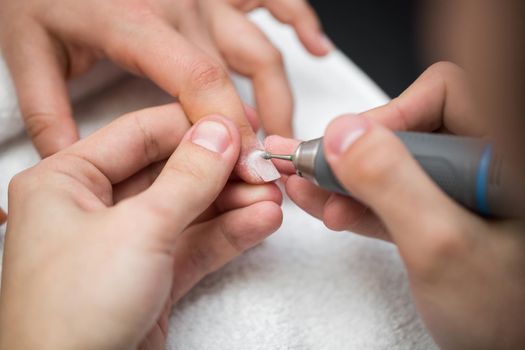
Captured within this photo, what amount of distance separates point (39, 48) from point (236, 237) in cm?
48

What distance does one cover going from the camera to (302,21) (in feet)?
3.65

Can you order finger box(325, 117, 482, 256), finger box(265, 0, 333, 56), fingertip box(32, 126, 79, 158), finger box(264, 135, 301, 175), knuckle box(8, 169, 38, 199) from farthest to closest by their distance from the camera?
finger box(265, 0, 333, 56), fingertip box(32, 126, 79, 158), finger box(264, 135, 301, 175), knuckle box(8, 169, 38, 199), finger box(325, 117, 482, 256)

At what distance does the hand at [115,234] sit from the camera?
1.89 feet

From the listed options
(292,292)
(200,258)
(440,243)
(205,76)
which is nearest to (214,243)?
(200,258)

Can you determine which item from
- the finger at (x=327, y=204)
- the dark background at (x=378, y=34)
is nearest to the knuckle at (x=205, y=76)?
the finger at (x=327, y=204)

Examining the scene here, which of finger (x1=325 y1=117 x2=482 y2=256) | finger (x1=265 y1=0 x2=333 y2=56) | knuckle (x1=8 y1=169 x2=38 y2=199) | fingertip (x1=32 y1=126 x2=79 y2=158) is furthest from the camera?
finger (x1=265 y1=0 x2=333 y2=56)

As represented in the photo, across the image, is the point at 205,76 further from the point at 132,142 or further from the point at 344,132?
the point at 344,132

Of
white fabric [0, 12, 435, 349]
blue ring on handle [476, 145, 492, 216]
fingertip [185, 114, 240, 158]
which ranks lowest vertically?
white fabric [0, 12, 435, 349]

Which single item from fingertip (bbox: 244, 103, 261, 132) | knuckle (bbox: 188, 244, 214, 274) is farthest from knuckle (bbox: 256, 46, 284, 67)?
knuckle (bbox: 188, 244, 214, 274)

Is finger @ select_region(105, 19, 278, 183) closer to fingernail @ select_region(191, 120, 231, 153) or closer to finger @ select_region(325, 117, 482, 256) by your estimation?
fingernail @ select_region(191, 120, 231, 153)

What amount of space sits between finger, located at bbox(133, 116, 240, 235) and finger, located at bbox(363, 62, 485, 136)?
0.21m

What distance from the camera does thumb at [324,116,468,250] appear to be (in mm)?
568

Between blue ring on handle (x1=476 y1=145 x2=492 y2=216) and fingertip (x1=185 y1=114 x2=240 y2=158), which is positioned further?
fingertip (x1=185 y1=114 x2=240 y2=158)

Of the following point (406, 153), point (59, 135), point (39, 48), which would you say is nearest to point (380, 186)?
point (406, 153)
